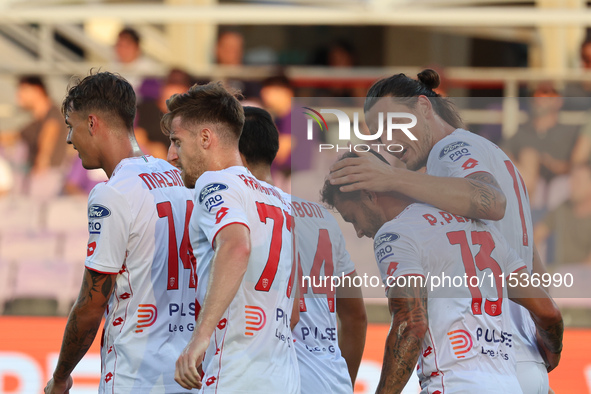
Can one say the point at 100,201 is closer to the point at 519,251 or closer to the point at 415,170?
the point at 415,170

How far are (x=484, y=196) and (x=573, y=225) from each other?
11.5 feet

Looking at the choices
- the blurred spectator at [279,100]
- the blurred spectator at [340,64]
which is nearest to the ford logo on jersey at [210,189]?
the blurred spectator at [279,100]

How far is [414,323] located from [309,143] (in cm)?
117

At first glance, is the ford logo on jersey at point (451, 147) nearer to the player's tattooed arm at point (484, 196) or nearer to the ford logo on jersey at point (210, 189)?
the player's tattooed arm at point (484, 196)

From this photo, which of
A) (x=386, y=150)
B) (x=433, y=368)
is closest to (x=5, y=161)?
(x=386, y=150)

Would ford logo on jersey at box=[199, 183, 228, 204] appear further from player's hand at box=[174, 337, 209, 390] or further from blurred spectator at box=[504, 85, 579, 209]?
blurred spectator at box=[504, 85, 579, 209]

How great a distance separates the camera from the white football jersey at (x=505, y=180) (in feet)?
11.6

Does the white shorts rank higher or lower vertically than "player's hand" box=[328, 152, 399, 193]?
lower

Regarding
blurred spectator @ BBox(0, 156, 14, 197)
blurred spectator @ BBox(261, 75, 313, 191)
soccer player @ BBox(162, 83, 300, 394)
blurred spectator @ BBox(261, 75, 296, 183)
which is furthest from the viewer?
blurred spectator @ BBox(0, 156, 14, 197)

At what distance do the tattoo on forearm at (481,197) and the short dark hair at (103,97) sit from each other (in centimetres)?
167

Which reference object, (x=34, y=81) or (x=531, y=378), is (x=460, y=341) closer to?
(x=531, y=378)

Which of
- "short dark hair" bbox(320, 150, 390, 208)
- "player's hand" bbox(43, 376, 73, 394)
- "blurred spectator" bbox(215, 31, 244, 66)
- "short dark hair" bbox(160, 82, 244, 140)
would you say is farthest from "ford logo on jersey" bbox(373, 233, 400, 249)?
"blurred spectator" bbox(215, 31, 244, 66)

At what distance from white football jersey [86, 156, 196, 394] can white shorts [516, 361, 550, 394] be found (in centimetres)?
159

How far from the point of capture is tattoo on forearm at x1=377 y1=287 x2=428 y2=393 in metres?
3.18
